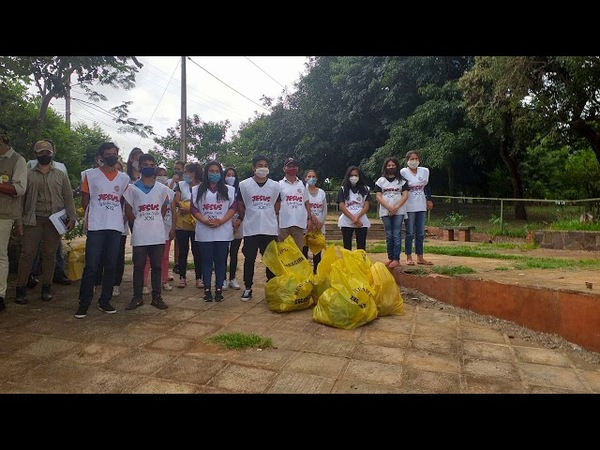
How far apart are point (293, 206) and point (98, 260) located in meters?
2.19

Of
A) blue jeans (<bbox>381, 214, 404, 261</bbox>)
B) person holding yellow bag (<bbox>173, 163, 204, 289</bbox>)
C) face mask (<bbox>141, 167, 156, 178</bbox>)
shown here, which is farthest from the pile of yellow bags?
face mask (<bbox>141, 167, 156, 178</bbox>)

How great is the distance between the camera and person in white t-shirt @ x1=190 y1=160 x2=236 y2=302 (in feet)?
15.4

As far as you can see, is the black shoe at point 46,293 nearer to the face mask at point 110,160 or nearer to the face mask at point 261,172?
the face mask at point 110,160

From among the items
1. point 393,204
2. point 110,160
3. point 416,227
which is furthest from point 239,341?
point 416,227

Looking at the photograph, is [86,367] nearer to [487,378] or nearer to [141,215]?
[141,215]

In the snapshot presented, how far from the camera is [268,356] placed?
312 cm

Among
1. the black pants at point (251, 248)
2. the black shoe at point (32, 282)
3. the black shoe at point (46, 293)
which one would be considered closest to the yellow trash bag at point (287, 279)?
the black pants at point (251, 248)

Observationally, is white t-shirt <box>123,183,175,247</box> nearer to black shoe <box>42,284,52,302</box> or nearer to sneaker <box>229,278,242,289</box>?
black shoe <box>42,284,52,302</box>

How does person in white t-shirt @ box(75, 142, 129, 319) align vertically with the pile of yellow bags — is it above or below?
above

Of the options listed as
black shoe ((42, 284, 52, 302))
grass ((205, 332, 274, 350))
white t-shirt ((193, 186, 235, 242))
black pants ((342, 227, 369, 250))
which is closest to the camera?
grass ((205, 332, 274, 350))

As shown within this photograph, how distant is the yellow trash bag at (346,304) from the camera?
3.75 m

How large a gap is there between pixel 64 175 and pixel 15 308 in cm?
151

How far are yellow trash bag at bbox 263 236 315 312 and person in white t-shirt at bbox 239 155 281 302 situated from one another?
26 cm

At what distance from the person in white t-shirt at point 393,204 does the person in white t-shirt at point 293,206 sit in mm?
987
